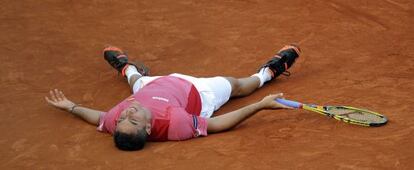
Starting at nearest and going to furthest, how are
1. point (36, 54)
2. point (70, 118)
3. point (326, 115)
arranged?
point (326, 115), point (70, 118), point (36, 54)

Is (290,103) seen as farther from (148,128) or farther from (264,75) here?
(148,128)

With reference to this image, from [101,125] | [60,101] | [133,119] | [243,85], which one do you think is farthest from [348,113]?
[60,101]

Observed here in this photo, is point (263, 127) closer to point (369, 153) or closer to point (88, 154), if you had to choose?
point (369, 153)

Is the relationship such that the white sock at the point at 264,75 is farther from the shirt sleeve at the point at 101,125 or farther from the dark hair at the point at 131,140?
the dark hair at the point at 131,140

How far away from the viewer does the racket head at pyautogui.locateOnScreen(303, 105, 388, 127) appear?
6.15 metres

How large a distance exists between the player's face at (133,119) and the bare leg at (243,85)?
4.25 feet

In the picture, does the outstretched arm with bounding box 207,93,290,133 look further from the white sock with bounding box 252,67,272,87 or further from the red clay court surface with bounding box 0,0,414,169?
the white sock with bounding box 252,67,272,87

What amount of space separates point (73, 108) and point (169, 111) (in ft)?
3.31

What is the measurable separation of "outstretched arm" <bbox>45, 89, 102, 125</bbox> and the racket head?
70.0 inches

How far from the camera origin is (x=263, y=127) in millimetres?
6324

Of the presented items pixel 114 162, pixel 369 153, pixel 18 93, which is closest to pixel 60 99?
pixel 18 93

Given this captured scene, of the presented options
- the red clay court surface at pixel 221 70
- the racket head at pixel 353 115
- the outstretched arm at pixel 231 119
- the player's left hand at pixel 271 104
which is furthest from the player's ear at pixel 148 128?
the racket head at pixel 353 115

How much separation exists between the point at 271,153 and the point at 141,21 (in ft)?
14.6

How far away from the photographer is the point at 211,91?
6945mm
